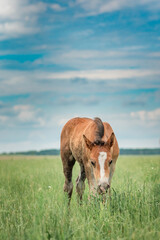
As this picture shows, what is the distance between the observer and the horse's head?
585 cm

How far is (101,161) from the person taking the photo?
234 inches

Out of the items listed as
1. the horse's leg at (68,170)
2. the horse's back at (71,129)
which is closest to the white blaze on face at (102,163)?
the horse's back at (71,129)

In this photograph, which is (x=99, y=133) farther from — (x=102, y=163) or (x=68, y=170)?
(x=68, y=170)

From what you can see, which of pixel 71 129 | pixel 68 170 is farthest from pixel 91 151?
pixel 68 170

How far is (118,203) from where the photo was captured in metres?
5.95

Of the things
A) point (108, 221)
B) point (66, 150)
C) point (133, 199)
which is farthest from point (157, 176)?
point (108, 221)

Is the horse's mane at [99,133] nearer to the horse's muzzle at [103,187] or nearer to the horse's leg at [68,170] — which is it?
the horse's muzzle at [103,187]

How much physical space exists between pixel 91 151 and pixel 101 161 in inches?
21.0

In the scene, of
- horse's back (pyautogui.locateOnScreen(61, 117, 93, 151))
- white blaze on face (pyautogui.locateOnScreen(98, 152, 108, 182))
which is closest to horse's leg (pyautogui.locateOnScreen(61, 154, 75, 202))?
horse's back (pyautogui.locateOnScreen(61, 117, 93, 151))

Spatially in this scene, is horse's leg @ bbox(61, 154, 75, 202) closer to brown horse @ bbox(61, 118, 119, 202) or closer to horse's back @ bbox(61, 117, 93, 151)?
brown horse @ bbox(61, 118, 119, 202)

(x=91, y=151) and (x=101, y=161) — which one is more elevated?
(x=91, y=151)

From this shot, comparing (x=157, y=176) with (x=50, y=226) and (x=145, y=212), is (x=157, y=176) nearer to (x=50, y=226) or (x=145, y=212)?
(x=145, y=212)

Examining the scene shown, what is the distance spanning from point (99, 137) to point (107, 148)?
0.40 metres

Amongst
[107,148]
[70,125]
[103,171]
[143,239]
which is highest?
[70,125]
